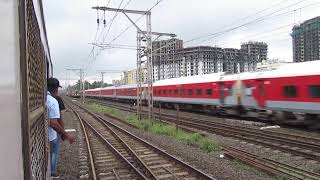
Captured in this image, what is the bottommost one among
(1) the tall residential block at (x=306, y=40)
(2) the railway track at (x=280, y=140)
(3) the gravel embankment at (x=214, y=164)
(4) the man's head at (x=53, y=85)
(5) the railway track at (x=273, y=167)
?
(3) the gravel embankment at (x=214, y=164)

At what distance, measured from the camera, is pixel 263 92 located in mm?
21250

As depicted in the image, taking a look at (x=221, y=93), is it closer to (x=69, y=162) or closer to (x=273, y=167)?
(x=69, y=162)

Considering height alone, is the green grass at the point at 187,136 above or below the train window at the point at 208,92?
below

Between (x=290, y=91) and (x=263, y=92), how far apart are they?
258cm

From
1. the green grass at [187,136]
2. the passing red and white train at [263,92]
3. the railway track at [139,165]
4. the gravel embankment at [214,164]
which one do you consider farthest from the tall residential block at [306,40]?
the railway track at [139,165]

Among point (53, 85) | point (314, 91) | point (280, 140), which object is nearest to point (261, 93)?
point (314, 91)

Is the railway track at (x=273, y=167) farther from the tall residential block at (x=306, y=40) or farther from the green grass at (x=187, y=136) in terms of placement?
the tall residential block at (x=306, y=40)

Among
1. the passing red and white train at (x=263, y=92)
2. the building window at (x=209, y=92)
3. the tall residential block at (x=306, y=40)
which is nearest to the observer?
the passing red and white train at (x=263, y=92)

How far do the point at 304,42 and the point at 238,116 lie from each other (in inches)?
262

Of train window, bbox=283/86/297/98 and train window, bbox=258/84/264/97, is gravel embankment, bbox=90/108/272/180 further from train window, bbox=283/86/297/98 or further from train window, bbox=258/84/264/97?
train window, bbox=258/84/264/97

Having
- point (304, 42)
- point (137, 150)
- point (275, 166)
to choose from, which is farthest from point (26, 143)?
point (304, 42)

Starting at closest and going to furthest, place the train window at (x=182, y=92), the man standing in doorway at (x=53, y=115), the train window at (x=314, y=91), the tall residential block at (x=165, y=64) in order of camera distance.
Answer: the man standing in doorway at (x=53, y=115)
the train window at (x=314, y=91)
the train window at (x=182, y=92)
the tall residential block at (x=165, y=64)

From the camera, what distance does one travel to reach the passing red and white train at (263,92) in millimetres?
17469

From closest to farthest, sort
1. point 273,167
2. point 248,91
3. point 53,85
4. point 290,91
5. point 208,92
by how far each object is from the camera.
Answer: point 53,85 < point 273,167 < point 290,91 < point 248,91 < point 208,92
